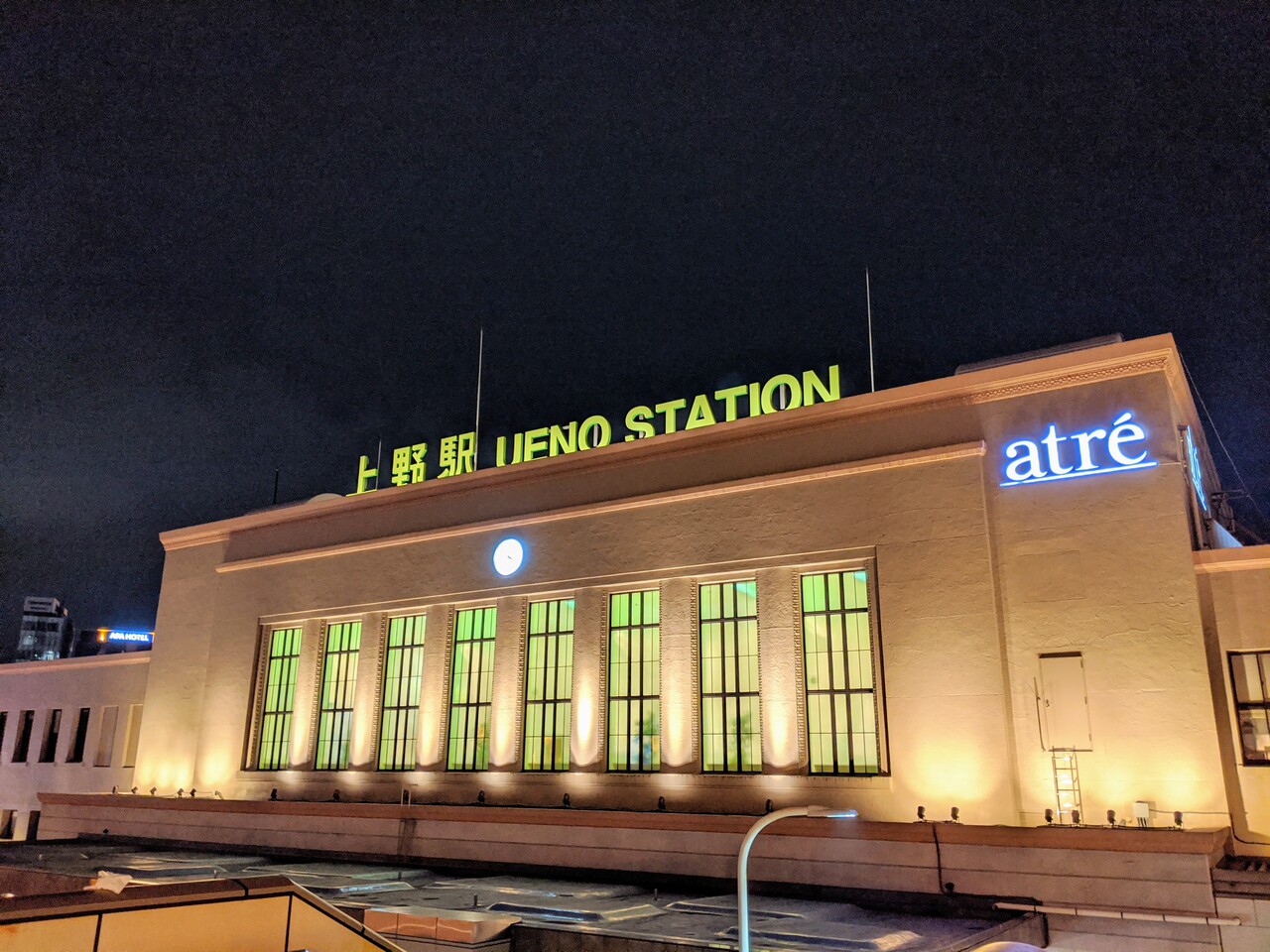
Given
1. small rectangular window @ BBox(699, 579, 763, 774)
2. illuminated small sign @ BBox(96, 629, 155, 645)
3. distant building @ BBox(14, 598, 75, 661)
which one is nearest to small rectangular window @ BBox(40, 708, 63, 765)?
small rectangular window @ BBox(699, 579, 763, 774)

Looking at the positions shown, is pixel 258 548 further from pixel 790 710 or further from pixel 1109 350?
pixel 1109 350

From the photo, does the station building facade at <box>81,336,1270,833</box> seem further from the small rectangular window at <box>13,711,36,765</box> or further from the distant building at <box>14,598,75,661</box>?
the distant building at <box>14,598,75,661</box>

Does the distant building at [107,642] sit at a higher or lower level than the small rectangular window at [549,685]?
higher

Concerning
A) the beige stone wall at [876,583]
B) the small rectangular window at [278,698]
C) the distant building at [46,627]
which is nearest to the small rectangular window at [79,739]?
the beige stone wall at [876,583]

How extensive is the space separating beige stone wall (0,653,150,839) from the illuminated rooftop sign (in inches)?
560

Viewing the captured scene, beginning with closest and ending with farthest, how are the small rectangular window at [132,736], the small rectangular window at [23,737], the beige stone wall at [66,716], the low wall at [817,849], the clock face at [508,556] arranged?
1. the low wall at [817,849]
2. the clock face at [508,556]
3. the small rectangular window at [132,736]
4. the beige stone wall at [66,716]
5. the small rectangular window at [23,737]

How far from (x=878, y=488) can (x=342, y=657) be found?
1832cm

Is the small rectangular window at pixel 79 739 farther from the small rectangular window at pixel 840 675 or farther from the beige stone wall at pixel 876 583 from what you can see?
the small rectangular window at pixel 840 675

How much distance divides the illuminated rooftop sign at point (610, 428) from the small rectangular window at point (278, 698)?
5.76 meters

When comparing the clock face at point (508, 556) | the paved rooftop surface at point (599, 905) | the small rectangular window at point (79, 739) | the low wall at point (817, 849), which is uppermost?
the clock face at point (508, 556)

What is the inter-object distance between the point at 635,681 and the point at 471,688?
18.6ft

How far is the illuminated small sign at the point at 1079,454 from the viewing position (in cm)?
1953

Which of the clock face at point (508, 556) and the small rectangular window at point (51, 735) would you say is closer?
the clock face at point (508, 556)

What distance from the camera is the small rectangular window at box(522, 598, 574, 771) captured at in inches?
1001
